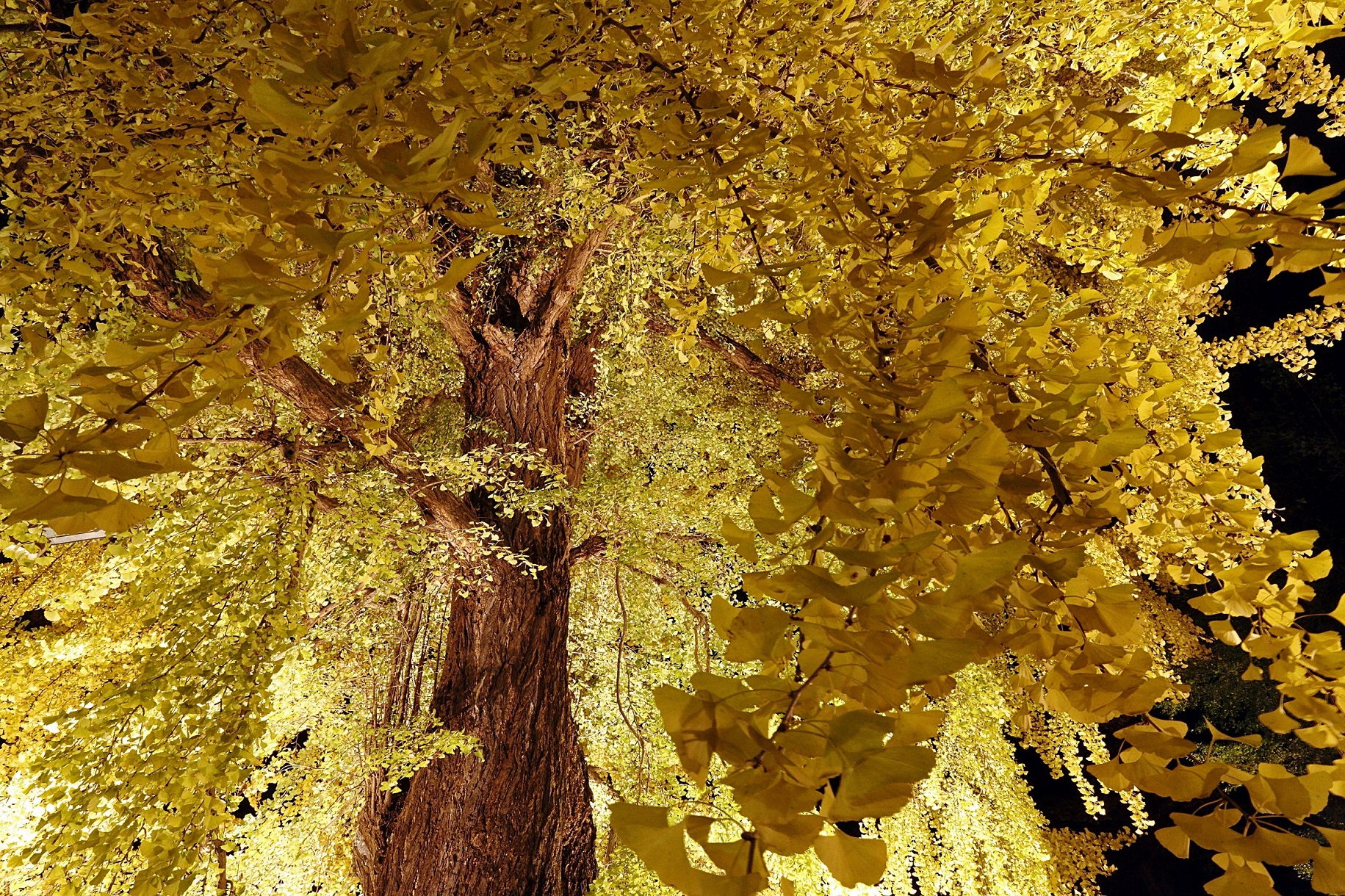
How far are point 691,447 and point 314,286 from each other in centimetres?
319

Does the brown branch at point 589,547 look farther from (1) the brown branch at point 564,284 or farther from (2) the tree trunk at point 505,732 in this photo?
(1) the brown branch at point 564,284

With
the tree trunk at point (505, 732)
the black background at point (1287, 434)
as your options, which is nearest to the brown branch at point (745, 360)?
the tree trunk at point (505, 732)

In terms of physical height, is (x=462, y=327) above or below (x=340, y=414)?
above

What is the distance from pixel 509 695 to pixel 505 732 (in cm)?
13

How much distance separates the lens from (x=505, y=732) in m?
2.21

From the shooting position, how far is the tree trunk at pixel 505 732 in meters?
1.98

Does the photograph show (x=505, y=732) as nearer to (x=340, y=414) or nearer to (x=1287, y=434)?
(x=340, y=414)

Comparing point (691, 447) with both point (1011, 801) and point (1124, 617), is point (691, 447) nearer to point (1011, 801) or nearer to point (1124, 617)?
point (1011, 801)

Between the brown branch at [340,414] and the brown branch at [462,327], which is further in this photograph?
the brown branch at [462,327]

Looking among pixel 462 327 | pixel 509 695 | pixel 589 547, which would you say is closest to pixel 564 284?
pixel 462 327

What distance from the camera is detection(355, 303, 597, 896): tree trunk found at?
1.98m

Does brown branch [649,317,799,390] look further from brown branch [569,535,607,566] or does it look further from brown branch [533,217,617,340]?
brown branch [569,535,607,566]

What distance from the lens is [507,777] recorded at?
211cm

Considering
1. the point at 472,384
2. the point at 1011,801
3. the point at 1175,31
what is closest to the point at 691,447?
the point at 472,384
